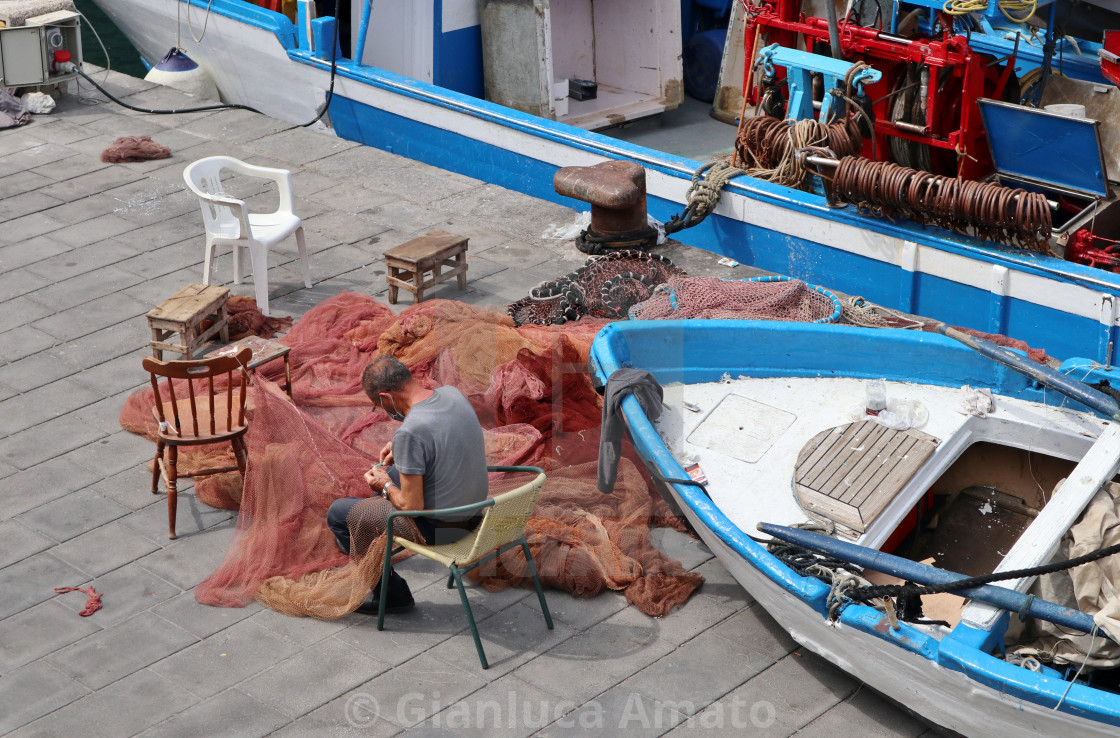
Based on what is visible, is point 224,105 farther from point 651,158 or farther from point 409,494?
point 409,494

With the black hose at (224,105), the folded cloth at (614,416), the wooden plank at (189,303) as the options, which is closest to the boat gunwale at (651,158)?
the black hose at (224,105)

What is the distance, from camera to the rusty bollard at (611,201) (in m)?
8.98

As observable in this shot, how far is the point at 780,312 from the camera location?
23.6 ft

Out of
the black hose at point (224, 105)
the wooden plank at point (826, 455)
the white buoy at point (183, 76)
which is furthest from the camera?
the white buoy at point (183, 76)

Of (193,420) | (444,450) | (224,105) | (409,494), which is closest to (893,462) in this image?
(444,450)

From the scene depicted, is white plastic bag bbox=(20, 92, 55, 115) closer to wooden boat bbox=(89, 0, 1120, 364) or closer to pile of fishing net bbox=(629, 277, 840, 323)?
wooden boat bbox=(89, 0, 1120, 364)

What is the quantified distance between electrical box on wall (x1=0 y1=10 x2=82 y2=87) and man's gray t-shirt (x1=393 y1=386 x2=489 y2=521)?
8.55 meters

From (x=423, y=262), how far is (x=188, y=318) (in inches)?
66.0

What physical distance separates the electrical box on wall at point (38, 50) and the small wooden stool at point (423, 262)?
18.3 ft

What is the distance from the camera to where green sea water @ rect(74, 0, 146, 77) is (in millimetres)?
16766

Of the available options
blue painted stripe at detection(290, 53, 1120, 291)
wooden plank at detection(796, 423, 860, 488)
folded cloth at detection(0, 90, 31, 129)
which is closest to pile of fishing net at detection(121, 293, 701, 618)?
wooden plank at detection(796, 423, 860, 488)

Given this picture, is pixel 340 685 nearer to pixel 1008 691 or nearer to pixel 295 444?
pixel 295 444

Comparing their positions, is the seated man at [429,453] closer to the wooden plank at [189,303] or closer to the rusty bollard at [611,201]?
the wooden plank at [189,303]

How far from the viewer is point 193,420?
5.85 meters
